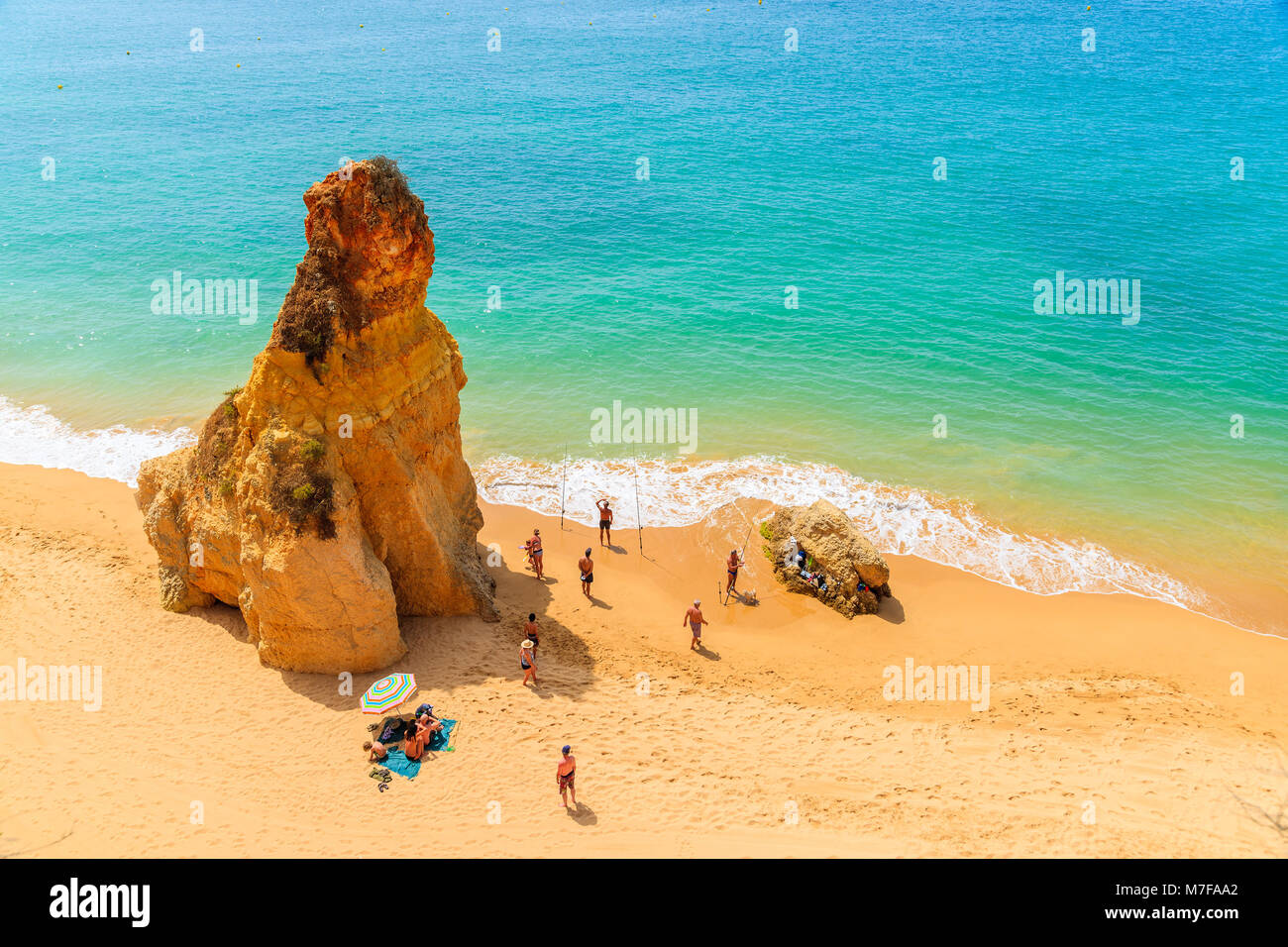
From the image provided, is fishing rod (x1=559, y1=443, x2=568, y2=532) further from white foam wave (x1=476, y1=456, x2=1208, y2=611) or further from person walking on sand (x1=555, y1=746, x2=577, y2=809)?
person walking on sand (x1=555, y1=746, x2=577, y2=809)

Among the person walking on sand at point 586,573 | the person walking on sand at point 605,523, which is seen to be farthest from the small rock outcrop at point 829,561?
the person walking on sand at point 586,573

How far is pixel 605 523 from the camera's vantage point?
60.5ft

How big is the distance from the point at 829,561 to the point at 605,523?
5.23 meters

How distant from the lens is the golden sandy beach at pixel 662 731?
34.8ft

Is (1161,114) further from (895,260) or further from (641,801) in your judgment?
(641,801)

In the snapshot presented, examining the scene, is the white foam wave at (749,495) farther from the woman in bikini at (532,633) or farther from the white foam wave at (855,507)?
the woman in bikini at (532,633)

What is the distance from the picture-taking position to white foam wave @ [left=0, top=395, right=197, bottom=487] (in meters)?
21.2

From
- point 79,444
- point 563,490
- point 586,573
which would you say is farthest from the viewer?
point 79,444

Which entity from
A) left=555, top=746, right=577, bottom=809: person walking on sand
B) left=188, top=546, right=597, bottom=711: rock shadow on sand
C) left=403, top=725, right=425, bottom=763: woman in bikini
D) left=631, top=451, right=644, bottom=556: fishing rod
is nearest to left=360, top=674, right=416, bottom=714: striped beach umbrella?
left=188, top=546, right=597, bottom=711: rock shadow on sand

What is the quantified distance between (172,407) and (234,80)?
2172 inches

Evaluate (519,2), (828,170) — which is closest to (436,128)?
(828,170)

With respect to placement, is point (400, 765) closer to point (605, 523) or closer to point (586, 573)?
point (586, 573)

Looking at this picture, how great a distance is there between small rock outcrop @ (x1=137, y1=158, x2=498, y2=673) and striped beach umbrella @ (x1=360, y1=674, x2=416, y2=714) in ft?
2.78

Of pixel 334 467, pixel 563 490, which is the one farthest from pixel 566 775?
pixel 563 490
